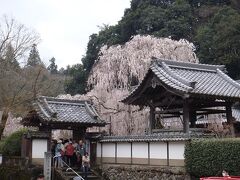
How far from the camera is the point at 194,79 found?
19.4 meters

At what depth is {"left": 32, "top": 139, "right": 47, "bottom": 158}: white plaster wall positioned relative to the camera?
854 inches

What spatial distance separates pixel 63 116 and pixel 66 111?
0.96 meters

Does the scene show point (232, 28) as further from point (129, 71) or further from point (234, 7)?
point (129, 71)

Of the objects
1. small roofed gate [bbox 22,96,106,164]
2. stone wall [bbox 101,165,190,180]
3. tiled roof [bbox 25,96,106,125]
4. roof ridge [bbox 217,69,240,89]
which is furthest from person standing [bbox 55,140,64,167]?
roof ridge [bbox 217,69,240,89]

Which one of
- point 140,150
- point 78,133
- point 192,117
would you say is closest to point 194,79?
point 192,117

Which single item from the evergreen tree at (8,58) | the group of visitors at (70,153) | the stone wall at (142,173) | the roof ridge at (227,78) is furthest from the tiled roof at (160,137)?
the evergreen tree at (8,58)

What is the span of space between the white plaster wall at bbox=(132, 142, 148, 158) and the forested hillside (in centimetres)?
2417

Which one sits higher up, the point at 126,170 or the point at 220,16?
the point at 220,16

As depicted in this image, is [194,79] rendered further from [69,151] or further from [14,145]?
[14,145]

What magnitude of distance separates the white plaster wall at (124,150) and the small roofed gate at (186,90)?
153 cm

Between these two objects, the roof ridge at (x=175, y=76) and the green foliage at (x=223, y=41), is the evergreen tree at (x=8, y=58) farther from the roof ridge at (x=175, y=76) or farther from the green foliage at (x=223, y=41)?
the green foliage at (x=223, y=41)

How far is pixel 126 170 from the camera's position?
20.7 metres

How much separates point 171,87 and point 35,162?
28.1ft

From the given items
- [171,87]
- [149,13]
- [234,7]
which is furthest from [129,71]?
[234,7]
